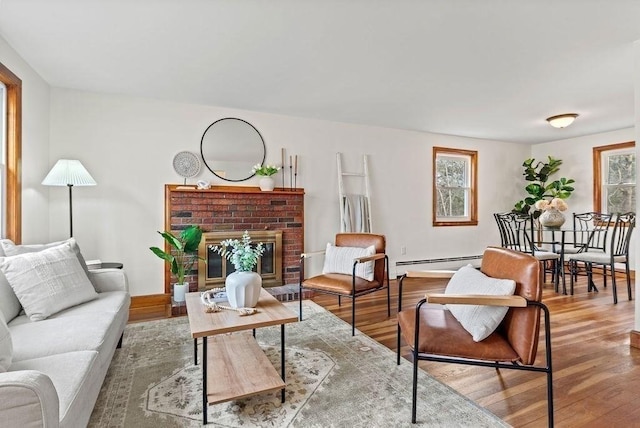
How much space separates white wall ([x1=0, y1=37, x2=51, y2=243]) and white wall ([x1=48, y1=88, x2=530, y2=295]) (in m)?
0.13

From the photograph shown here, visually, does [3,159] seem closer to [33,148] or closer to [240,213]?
[33,148]

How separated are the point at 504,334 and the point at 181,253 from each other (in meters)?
3.06

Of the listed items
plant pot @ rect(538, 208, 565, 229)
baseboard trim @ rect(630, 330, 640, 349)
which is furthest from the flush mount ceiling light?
baseboard trim @ rect(630, 330, 640, 349)

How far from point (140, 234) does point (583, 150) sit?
6844 mm

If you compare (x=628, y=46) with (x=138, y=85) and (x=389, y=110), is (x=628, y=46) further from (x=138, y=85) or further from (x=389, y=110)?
(x=138, y=85)

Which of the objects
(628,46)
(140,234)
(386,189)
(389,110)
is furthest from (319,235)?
(628,46)

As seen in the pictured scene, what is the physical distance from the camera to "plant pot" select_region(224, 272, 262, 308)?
79.4 inches

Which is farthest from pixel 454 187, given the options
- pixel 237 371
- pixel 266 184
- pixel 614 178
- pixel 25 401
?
pixel 25 401

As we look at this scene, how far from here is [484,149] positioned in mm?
5789

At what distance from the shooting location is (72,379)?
51.1 inches

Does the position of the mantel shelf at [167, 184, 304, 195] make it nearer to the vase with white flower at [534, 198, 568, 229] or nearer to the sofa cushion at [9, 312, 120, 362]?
the sofa cushion at [9, 312, 120, 362]

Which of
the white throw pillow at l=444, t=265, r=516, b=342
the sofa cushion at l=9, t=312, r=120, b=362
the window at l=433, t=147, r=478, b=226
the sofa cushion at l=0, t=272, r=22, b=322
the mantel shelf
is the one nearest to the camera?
the sofa cushion at l=9, t=312, r=120, b=362

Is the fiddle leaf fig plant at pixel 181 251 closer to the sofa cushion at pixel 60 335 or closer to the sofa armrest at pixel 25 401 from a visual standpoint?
the sofa cushion at pixel 60 335

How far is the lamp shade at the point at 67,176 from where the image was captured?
2848mm
